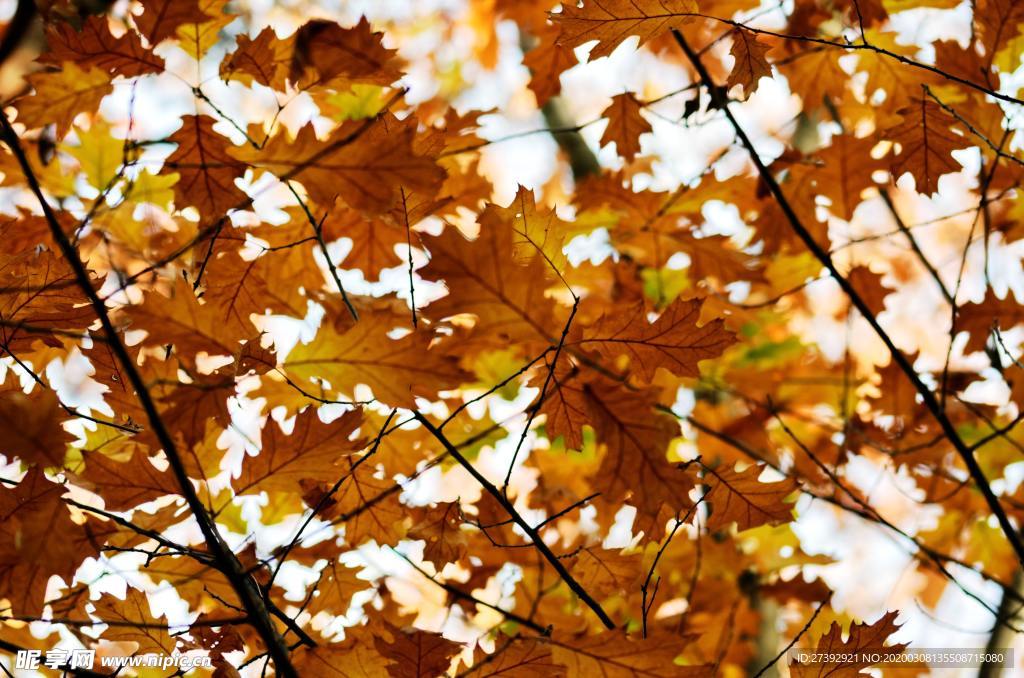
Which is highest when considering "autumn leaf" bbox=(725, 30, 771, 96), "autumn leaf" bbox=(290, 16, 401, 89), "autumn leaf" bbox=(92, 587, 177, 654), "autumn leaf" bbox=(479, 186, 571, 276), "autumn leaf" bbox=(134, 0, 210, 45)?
"autumn leaf" bbox=(134, 0, 210, 45)

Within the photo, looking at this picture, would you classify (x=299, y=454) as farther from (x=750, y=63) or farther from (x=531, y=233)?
(x=750, y=63)

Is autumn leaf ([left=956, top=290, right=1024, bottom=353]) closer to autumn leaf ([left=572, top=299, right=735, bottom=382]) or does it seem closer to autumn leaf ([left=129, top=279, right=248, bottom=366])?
autumn leaf ([left=572, top=299, right=735, bottom=382])

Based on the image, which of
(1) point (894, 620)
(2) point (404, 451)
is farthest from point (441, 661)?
(1) point (894, 620)

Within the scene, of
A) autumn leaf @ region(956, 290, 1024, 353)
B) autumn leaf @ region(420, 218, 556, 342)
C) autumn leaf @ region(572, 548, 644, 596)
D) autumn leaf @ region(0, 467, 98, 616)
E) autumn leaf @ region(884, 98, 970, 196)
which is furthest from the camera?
autumn leaf @ region(956, 290, 1024, 353)

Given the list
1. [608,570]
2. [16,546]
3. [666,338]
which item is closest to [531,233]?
[666,338]

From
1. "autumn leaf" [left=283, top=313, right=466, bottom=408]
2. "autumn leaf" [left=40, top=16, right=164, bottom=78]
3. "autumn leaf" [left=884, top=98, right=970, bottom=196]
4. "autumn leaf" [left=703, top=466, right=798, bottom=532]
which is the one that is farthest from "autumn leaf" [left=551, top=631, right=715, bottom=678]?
"autumn leaf" [left=40, top=16, right=164, bottom=78]

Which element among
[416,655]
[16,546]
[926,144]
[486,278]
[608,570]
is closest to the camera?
[486,278]

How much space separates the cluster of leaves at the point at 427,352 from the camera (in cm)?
87

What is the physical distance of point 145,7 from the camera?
1.17 m

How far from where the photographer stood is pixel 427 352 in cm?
84

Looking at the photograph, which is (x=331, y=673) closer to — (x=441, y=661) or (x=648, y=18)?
(x=441, y=661)

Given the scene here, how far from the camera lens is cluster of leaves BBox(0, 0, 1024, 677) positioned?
870 millimetres

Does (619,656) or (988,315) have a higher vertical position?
(988,315)

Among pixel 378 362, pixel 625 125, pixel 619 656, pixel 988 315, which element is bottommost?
pixel 619 656
